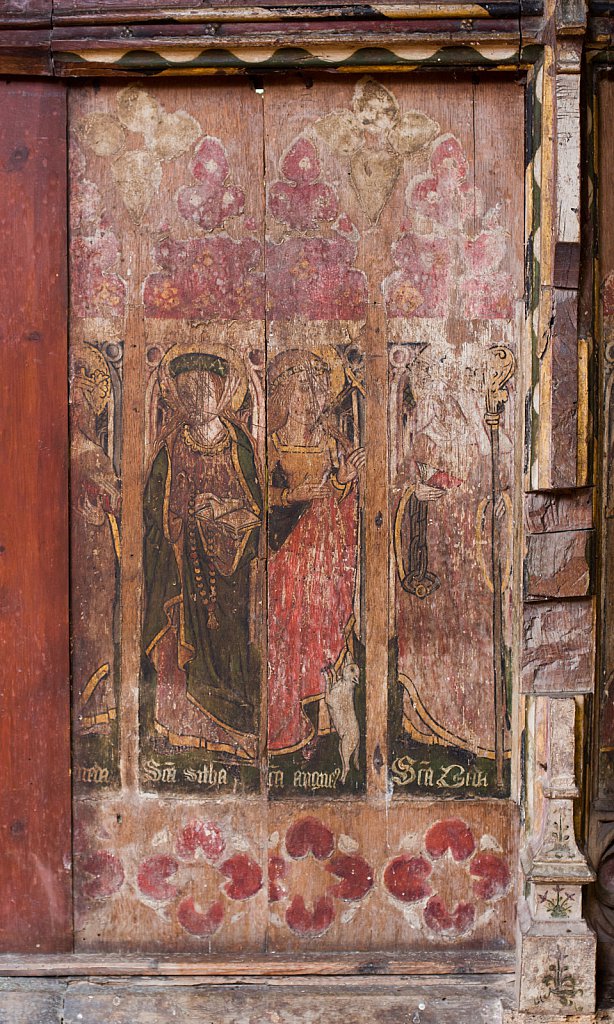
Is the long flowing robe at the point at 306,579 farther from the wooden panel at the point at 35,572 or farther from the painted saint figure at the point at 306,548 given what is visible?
the wooden panel at the point at 35,572

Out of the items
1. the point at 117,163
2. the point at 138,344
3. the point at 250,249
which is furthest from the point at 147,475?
the point at 117,163

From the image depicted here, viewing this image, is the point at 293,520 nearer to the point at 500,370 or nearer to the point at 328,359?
the point at 328,359

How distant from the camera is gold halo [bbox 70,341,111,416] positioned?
2.60 metres

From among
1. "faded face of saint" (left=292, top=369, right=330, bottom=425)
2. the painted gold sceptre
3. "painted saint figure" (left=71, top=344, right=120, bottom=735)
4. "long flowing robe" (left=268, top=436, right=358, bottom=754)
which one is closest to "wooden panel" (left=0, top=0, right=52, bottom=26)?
"painted saint figure" (left=71, top=344, right=120, bottom=735)

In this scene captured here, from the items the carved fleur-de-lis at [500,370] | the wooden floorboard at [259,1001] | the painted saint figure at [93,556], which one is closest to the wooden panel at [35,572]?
the painted saint figure at [93,556]

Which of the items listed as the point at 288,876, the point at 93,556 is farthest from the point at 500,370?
the point at 288,876

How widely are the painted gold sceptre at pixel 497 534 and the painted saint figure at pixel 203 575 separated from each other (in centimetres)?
71

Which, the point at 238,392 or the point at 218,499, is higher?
the point at 238,392

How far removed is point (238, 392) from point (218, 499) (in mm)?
325

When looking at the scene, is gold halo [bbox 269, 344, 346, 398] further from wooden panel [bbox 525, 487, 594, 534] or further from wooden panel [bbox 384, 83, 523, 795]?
wooden panel [bbox 525, 487, 594, 534]

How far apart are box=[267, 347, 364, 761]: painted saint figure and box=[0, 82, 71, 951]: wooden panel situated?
63 centimetres

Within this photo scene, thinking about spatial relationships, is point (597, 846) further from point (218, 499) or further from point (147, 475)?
point (147, 475)

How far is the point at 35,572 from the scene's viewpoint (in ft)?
8.52

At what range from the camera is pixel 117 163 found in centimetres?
259
